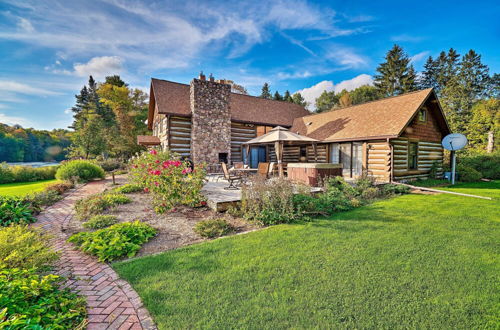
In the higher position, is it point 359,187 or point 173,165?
point 173,165

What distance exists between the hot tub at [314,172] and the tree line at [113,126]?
21429mm

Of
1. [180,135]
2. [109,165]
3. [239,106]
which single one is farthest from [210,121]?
[109,165]

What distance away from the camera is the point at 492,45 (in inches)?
777

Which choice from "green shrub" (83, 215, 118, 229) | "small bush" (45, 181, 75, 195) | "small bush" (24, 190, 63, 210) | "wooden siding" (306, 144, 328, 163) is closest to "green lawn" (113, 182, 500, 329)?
"green shrub" (83, 215, 118, 229)

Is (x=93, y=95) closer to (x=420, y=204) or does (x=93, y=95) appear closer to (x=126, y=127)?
(x=126, y=127)

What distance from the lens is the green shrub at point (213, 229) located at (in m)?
4.38

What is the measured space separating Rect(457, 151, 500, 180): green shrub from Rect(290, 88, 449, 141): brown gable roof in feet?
11.3

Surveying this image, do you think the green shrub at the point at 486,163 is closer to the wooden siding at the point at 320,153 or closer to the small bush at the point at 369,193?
the wooden siding at the point at 320,153

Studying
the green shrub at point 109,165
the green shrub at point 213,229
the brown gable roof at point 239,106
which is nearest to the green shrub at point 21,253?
the green shrub at point 213,229

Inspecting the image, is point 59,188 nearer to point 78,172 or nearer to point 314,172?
point 78,172

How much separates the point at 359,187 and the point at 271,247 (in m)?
6.26

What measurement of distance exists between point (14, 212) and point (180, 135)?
8925 millimetres

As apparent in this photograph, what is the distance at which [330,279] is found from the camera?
8.96 ft

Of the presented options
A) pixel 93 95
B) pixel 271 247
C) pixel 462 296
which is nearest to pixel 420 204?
pixel 462 296
